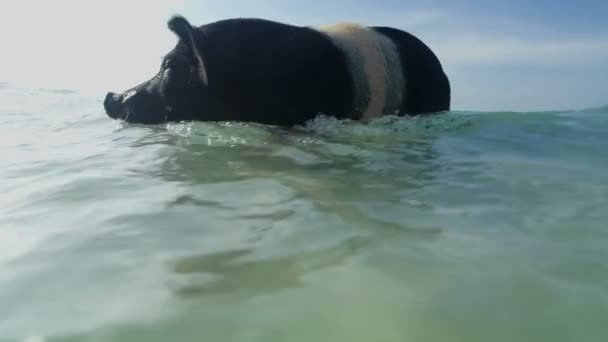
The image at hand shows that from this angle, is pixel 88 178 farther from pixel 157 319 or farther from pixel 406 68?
pixel 406 68

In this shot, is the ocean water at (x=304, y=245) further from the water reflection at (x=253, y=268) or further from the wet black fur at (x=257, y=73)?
the wet black fur at (x=257, y=73)

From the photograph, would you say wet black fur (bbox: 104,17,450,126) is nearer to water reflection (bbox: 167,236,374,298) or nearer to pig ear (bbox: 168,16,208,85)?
pig ear (bbox: 168,16,208,85)

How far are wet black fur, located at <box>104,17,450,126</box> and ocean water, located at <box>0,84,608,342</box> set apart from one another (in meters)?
1.28

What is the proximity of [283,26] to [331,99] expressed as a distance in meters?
1.00

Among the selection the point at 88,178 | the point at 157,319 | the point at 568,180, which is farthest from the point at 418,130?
the point at 157,319

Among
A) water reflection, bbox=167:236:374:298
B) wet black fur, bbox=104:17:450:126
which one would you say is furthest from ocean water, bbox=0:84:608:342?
wet black fur, bbox=104:17:450:126

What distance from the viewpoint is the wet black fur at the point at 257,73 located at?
561cm

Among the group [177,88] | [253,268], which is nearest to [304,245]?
[253,268]

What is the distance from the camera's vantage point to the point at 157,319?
5.01 ft

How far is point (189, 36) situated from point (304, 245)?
391 centimetres

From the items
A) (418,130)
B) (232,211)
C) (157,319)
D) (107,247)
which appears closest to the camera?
(157,319)

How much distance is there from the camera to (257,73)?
18.5 ft

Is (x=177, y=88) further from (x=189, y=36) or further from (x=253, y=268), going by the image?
(x=253, y=268)

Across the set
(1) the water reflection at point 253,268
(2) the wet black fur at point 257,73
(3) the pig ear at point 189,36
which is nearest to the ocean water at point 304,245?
(1) the water reflection at point 253,268
